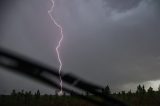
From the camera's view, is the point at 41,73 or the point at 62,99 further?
the point at 62,99

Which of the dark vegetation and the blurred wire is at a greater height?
the dark vegetation

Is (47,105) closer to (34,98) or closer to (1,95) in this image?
(34,98)

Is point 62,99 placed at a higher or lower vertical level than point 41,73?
higher

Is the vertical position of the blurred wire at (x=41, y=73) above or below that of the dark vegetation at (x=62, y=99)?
below

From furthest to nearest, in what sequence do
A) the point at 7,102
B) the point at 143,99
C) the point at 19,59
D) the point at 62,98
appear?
the point at 62,98 → the point at 7,102 → the point at 143,99 → the point at 19,59

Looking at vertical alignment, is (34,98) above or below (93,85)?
above

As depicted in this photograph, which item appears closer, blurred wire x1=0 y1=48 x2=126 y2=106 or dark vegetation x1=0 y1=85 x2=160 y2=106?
blurred wire x1=0 y1=48 x2=126 y2=106

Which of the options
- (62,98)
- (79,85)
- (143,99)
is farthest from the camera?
(62,98)

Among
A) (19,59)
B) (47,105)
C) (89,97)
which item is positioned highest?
(47,105)

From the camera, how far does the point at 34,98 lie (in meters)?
188

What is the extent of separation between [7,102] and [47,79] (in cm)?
17621

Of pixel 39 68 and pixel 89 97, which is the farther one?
pixel 89 97

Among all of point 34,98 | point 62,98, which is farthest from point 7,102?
point 62,98

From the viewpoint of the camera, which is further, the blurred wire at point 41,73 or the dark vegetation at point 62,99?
the dark vegetation at point 62,99
